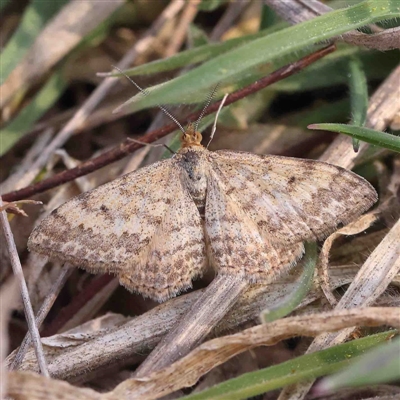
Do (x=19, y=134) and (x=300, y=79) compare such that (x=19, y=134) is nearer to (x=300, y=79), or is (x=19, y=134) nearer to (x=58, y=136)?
(x=58, y=136)

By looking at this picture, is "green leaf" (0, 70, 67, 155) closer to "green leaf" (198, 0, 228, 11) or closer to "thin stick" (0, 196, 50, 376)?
"thin stick" (0, 196, 50, 376)

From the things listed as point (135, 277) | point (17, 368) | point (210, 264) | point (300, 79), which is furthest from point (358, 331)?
point (300, 79)

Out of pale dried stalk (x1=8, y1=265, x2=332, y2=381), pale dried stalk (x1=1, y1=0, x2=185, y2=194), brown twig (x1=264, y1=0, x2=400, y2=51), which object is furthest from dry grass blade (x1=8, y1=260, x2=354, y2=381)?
pale dried stalk (x1=1, y1=0, x2=185, y2=194)

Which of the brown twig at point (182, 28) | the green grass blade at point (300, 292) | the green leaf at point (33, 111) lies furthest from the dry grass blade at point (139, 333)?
the brown twig at point (182, 28)

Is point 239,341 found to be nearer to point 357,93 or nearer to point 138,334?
point 138,334

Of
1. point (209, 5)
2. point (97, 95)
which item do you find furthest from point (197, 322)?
point (209, 5)

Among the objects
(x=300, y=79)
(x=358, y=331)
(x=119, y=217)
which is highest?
(x=300, y=79)
